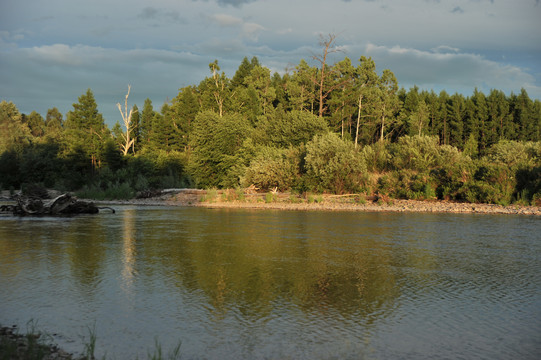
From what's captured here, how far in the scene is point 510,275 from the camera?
9547mm

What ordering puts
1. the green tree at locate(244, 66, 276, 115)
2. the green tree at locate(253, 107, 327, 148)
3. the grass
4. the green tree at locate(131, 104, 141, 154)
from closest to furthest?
the grass, the green tree at locate(253, 107, 327, 148), the green tree at locate(244, 66, 276, 115), the green tree at locate(131, 104, 141, 154)

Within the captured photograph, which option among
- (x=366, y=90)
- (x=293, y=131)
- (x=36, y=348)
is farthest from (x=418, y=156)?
(x=366, y=90)

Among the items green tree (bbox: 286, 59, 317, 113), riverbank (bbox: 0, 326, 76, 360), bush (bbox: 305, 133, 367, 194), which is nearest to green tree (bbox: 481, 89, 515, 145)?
green tree (bbox: 286, 59, 317, 113)

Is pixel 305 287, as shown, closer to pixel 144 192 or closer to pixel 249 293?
pixel 249 293

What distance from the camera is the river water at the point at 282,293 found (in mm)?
5621

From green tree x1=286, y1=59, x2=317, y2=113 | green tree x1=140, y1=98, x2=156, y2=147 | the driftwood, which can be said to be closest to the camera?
the driftwood

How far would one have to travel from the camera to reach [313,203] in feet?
97.3

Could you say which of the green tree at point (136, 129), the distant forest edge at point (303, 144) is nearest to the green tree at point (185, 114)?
the distant forest edge at point (303, 144)

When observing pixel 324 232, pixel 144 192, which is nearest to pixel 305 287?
pixel 324 232

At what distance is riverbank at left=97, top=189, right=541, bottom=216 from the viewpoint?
25.2 meters

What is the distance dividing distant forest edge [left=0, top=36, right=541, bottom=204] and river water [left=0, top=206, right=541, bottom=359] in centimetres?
1639

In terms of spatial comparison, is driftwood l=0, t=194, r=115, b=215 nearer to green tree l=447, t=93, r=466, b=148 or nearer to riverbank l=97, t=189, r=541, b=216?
riverbank l=97, t=189, r=541, b=216

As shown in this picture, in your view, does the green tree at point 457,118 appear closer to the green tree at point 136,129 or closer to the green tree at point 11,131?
the green tree at point 136,129

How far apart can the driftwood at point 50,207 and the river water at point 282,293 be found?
8.30 meters
